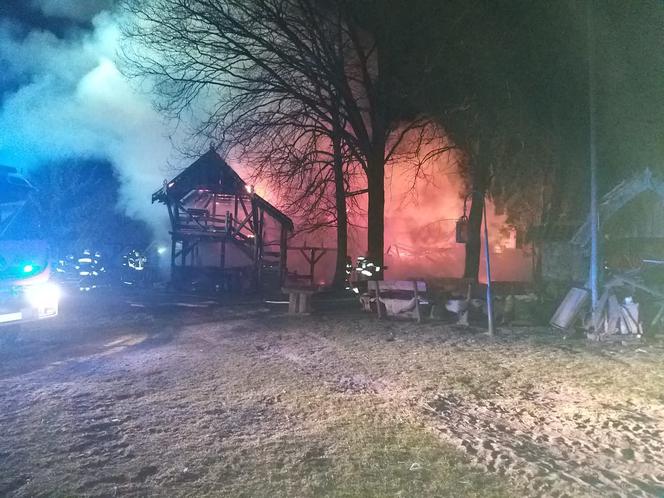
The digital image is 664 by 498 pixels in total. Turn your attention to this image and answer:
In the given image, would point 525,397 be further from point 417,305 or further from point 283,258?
point 283,258

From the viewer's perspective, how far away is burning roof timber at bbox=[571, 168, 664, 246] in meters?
10.3

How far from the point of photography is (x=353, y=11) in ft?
44.4

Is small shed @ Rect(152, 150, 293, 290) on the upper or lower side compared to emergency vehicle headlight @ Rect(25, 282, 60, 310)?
upper

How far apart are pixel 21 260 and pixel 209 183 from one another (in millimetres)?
12195

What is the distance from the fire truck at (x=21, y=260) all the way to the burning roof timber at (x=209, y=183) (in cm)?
1083

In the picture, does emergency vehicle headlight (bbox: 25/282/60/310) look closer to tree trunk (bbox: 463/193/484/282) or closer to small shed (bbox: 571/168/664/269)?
tree trunk (bbox: 463/193/484/282)

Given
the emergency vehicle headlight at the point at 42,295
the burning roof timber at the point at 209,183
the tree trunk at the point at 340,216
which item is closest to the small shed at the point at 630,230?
the tree trunk at the point at 340,216

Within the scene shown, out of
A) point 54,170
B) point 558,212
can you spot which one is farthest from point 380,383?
point 54,170

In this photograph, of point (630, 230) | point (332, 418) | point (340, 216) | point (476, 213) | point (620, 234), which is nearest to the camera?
point (332, 418)

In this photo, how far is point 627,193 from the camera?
34.2ft

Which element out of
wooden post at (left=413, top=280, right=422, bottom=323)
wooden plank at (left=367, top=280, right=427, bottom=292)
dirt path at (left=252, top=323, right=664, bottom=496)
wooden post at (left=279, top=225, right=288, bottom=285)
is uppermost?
wooden post at (left=279, top=225, right=288, bottom=285)

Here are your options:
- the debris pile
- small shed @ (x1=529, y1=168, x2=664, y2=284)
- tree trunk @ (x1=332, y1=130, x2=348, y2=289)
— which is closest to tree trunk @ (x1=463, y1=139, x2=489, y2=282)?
small shed @ (x1=529, y1=168, x2=664, y2=284)

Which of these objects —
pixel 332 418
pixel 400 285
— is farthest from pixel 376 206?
pixel 332 418

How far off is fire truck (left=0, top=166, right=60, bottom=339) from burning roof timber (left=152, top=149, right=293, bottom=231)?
1083cm
